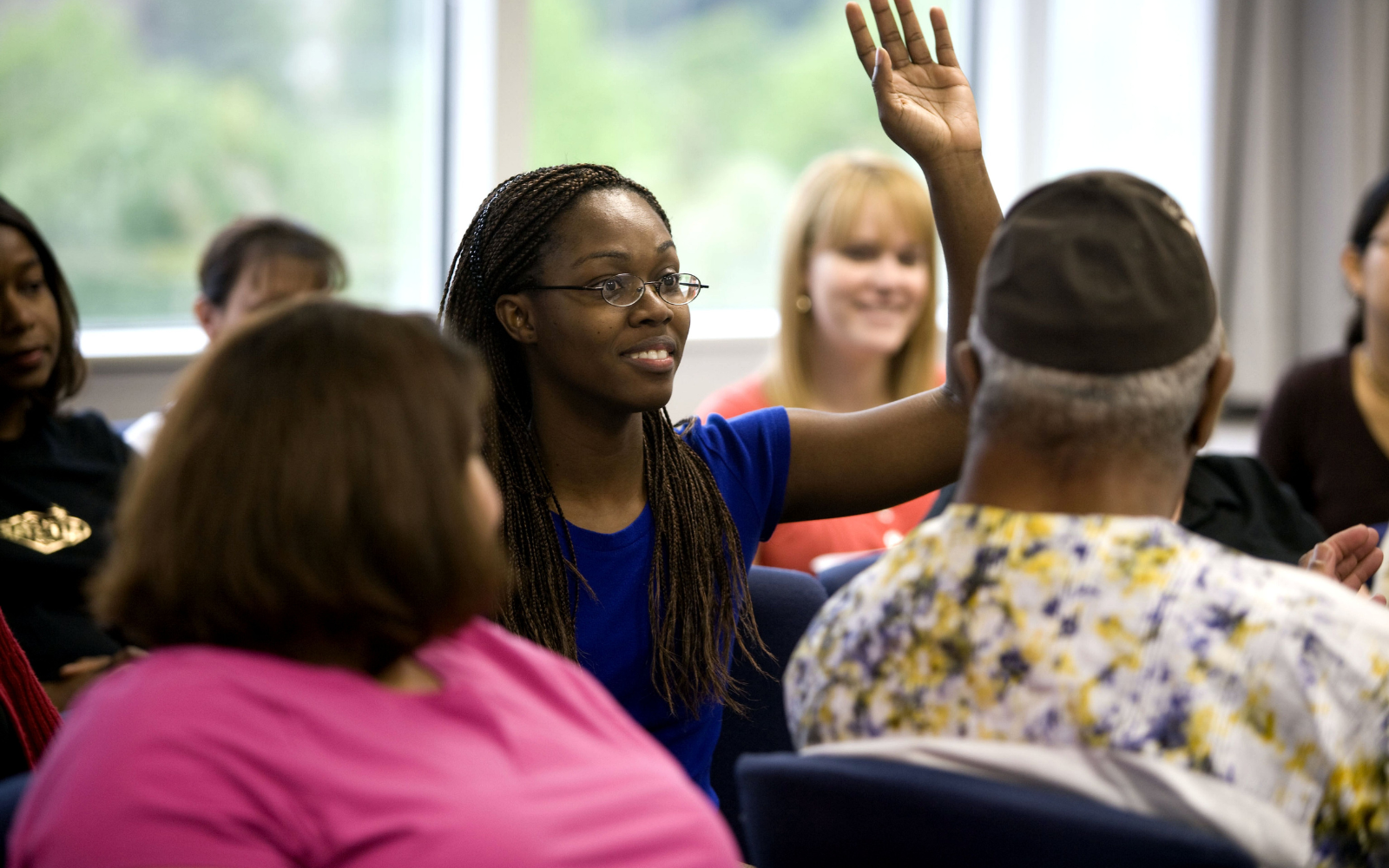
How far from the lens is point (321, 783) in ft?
2.64

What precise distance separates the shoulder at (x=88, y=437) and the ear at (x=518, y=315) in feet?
4.33

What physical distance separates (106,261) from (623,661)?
267cm

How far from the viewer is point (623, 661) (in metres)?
1.60

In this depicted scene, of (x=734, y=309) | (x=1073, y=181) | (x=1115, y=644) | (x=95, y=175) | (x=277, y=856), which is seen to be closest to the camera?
(x=277, y=856)

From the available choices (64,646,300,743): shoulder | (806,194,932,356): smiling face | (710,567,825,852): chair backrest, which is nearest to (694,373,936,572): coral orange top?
(806,194,932,356): smiling face

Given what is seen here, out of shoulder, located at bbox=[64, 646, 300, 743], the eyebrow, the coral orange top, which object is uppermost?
the eyebrow

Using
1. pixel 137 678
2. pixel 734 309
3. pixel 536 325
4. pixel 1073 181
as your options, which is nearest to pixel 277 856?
pixel 137 678

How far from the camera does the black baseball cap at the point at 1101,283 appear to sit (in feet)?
3.14

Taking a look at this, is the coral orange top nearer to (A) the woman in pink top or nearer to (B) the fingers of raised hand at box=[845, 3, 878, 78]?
(B) the fingers of raised hand at box=[845, 3, 878, 78]

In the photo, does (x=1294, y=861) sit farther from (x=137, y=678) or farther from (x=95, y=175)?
(x=95, y=175)

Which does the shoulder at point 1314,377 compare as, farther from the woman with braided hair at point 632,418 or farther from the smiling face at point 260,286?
the smiling face at point 260,286

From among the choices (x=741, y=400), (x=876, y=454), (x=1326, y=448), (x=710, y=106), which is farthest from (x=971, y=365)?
(x=710, y=106)

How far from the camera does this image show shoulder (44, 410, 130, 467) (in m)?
2.50

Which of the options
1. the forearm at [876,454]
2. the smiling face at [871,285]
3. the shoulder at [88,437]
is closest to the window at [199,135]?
the shoulder at [88,437]
